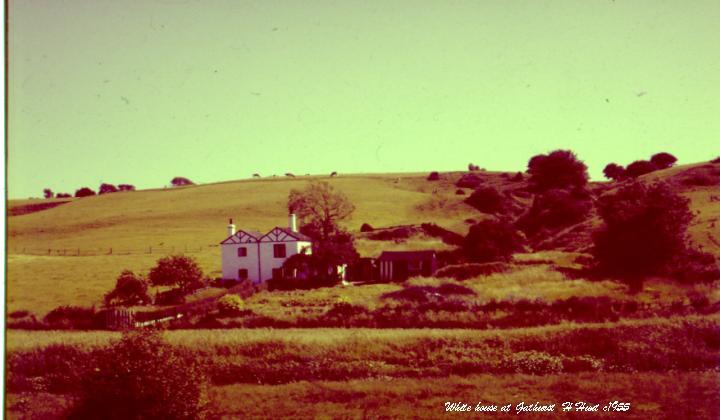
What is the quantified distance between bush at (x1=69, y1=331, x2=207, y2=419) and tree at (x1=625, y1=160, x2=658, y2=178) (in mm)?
113596

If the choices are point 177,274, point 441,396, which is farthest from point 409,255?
point 441,396

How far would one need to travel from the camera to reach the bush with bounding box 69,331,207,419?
1856cm

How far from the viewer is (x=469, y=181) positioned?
418 feet

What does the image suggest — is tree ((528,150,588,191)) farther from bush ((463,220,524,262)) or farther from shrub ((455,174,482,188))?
bush ((463,220,524,262))

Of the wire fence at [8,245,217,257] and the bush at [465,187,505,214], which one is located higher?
the bush at [465,187,505,214]

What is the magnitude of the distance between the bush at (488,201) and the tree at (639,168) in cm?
3064

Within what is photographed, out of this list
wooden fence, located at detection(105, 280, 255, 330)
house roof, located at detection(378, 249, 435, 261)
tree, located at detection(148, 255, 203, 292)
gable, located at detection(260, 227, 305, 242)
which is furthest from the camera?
house roof, located at detection(378, 249, 435, 261)

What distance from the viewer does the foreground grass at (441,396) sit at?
69.2ft

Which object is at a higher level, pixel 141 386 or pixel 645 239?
pixel 645 239

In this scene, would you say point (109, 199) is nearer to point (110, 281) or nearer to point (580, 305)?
point (110, 281)

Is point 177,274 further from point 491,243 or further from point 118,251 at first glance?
point 118,251

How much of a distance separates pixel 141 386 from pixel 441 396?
10.6 metres
